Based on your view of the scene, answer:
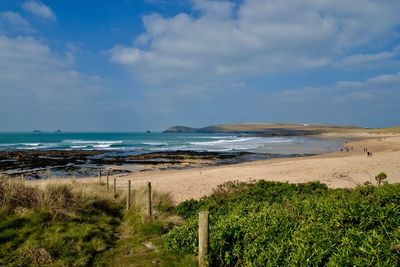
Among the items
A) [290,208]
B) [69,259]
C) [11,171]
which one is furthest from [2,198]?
[11,171]

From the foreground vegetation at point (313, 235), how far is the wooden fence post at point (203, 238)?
0.13 m

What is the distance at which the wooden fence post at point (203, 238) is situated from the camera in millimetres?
5578

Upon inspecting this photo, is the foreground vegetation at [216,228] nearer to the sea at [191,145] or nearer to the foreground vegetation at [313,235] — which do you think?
the foreground vegetation at [313,235]

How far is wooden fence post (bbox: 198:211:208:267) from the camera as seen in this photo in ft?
18.3

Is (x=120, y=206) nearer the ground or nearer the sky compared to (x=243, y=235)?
nearer the ground

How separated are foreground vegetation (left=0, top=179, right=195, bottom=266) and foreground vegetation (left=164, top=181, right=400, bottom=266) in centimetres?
75

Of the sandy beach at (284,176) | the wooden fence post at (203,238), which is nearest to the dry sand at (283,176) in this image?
the sandy beach at (284,176)

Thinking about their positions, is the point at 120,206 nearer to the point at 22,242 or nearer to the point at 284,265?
the point at 22,242

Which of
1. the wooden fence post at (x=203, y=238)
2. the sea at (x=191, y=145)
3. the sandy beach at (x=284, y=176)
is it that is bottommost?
the sandy beach at (x=284, y=176)

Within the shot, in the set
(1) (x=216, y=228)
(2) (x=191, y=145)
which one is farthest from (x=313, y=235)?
(2) (x=191, y=145)

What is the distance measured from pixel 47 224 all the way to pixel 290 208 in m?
5.68

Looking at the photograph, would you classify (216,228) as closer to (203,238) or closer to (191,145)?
(203,238)

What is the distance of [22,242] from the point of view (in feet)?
24.0

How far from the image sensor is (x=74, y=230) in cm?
813
